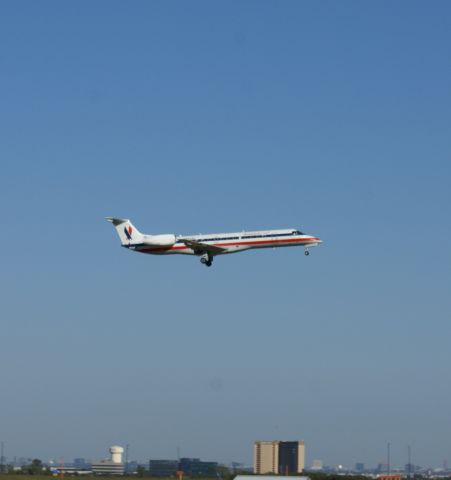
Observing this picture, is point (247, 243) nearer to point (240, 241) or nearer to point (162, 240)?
point (240, 241)

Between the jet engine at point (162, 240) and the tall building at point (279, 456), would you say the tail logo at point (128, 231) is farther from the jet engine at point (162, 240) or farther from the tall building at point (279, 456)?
the tall building at point (279, 456)

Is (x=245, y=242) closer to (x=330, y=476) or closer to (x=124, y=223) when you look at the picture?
(x=124, y=223)

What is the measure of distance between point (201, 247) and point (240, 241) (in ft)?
16.5

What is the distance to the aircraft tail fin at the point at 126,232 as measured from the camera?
130 meters

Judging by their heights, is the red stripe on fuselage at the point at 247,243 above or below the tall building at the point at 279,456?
above

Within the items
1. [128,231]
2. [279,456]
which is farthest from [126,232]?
[279,456]

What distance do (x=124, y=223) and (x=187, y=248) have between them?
12.5m

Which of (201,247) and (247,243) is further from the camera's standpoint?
(247,243)

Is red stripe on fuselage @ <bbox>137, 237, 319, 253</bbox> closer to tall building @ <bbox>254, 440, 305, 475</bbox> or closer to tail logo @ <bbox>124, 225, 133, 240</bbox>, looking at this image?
tail logo @ <bbox>124, 225, 133, 240</bbox>

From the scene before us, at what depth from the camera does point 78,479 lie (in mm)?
128750

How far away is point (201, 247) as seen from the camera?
122m

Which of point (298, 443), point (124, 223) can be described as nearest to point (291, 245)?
point (124, 223)

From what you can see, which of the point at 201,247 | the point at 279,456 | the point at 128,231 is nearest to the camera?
the point at 201,247

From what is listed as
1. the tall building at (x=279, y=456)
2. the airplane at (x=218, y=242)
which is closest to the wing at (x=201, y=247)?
the airplane at (x=218, y=242)
